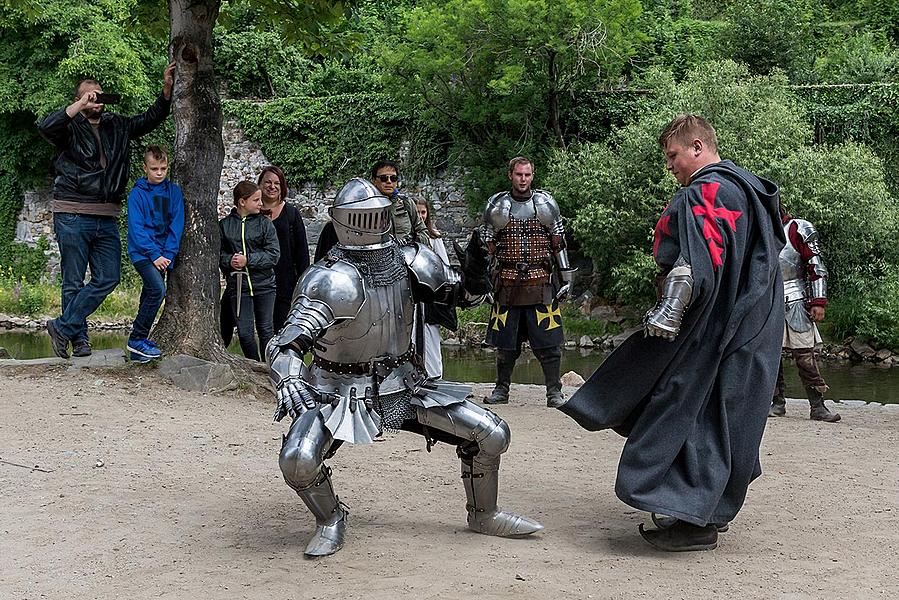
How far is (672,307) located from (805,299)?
4089mm

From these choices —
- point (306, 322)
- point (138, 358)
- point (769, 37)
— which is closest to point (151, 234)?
point (138, 358)

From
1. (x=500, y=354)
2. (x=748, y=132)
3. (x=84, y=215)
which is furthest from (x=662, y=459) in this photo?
(x=748, y=132)

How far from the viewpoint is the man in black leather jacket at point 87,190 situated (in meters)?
7.34

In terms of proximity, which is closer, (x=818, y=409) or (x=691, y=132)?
(x=691, y=132)

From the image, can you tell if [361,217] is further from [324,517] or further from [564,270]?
[564,270]

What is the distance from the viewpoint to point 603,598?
12.5 feet

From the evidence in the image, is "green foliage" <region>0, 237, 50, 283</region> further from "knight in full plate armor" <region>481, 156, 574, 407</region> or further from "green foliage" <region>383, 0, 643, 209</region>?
"knight in full plate armor" <region>481, 156, 574, 407</region>

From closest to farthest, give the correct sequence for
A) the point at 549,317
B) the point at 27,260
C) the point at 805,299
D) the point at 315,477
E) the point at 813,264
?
the point at 315,477
the point at 813,264
the point at 805,299
the point at 549,317
the point at 27,260

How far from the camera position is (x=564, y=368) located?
14234 mm

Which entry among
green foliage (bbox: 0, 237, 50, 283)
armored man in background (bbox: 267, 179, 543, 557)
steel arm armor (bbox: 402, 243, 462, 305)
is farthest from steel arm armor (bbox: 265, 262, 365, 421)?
green foliage (bbox: 0, 237, 50, 283)

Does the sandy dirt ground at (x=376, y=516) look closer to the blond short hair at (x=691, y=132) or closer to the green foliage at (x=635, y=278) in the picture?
the blond short hair at (x=691, y=132)

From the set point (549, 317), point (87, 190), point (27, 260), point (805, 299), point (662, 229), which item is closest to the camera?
point (662, 229)

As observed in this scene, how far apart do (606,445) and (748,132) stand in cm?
990

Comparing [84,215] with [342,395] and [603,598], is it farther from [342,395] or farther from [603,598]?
[603,598]
